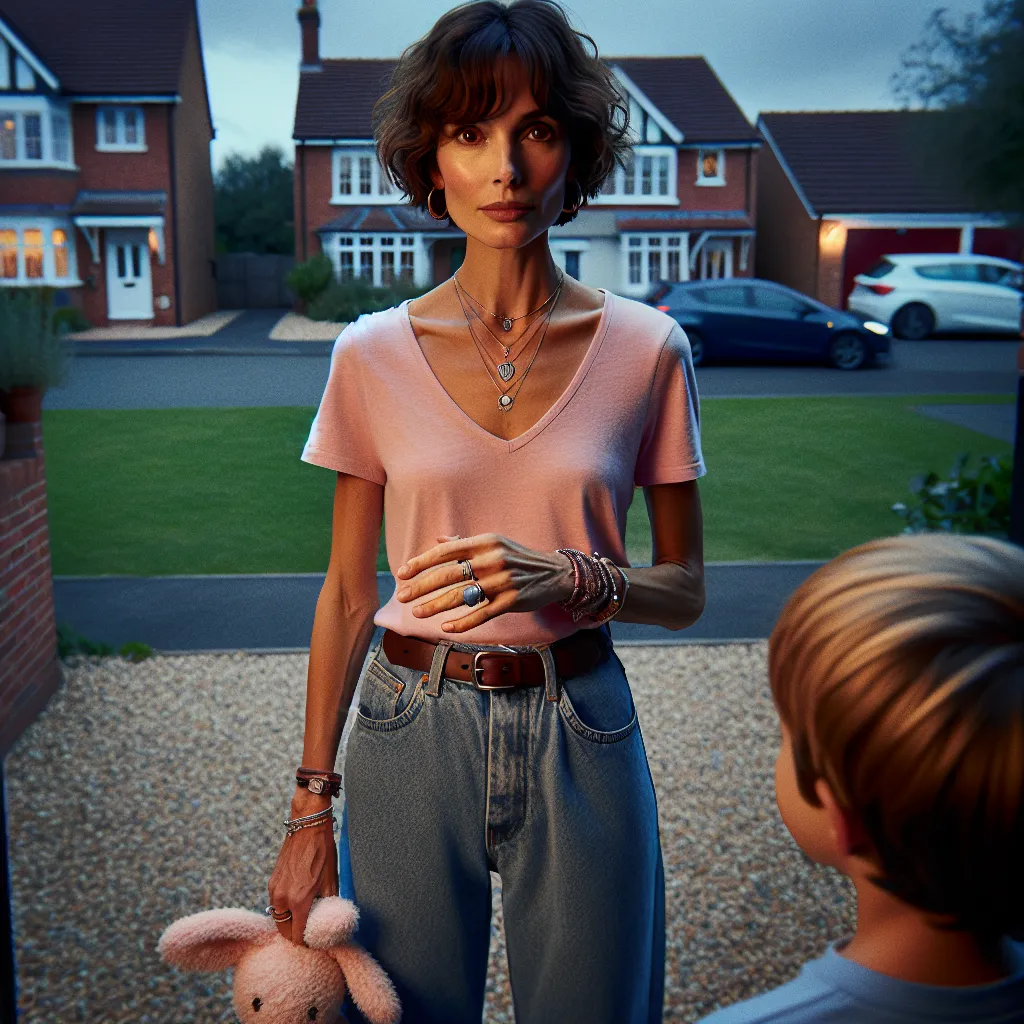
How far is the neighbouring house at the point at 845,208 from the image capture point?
61.2ft

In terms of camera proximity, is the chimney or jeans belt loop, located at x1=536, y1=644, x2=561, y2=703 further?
the chimney

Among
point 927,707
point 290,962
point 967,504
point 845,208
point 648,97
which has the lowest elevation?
point 967,504

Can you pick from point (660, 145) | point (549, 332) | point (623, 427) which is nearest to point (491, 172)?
point (549, 332)

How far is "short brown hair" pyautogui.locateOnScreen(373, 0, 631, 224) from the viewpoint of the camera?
4.00ft

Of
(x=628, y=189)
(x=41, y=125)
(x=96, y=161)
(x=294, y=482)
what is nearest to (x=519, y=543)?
(x=294, y=482)

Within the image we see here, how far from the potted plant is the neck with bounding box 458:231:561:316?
3.02 m

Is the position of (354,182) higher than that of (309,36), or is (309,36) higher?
(309,36)

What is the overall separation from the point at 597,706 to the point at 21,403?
3.36 m

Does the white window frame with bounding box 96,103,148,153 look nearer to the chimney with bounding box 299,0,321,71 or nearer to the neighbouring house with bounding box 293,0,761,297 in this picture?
the neighbouring house with bounding box 293,0,761,297

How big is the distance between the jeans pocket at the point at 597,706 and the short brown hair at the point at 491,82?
0.55 m

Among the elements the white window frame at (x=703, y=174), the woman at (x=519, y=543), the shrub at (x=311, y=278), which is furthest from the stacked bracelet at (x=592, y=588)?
the white window frame at (x=703, y=174)

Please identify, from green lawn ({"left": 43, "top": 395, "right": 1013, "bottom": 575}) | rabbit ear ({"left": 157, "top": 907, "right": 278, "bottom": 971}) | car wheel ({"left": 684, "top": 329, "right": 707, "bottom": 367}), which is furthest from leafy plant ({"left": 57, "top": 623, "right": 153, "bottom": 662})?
car wheel ({"left": 684, "top": 329, "right": 707, "bottom": 367})

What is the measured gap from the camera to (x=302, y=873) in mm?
1287

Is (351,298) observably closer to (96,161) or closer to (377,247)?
(377,247)
